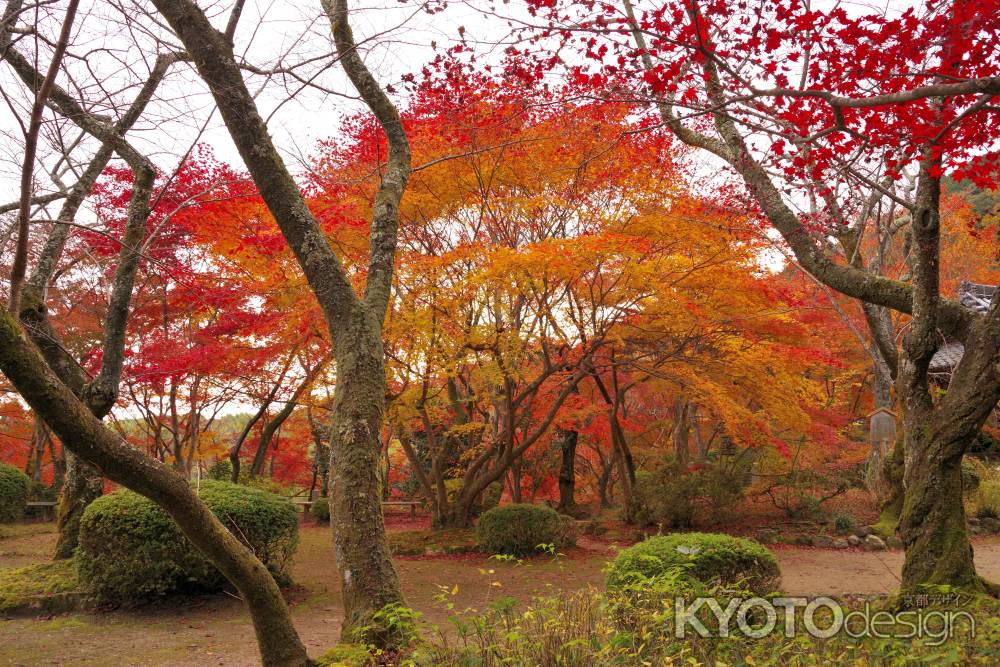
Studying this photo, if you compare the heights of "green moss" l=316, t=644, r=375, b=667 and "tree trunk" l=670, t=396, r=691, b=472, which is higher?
"tree trunk" l=670, t=396, r=691, b=472

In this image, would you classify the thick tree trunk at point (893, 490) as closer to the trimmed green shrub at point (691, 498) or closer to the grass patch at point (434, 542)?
the trimmed green shrub at point (691, 498)

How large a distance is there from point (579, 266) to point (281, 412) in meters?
9.57

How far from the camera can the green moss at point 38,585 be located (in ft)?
21.9

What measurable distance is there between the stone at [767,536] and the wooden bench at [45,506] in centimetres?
1505

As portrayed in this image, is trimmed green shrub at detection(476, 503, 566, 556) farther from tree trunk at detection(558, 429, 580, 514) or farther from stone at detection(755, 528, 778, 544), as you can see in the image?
tree trunk at detection(558, 429, 580, 514)

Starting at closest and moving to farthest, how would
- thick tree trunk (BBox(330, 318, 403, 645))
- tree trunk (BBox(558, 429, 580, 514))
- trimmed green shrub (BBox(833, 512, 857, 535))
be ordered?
thick tree trunk (BBox(330, 318, 403, 645)) → trimmed green shrub (BBox(833, 512, 857, 535)) → tree trunk (BBox(558, 429, 580, 514))

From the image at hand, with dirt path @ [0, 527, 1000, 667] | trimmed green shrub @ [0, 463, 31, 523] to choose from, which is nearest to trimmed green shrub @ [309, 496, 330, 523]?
dirt path @ [0, 527, 1000, 667]

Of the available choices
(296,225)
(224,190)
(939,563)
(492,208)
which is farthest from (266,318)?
(939,563)

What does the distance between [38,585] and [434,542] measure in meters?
5.67

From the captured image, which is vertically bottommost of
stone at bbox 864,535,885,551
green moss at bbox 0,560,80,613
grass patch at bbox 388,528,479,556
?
stone at bbox 864,535,885,551

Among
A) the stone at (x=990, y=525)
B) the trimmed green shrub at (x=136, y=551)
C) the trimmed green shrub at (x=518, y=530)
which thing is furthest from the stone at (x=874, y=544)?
the trimmed green shrub at (x=136, y=551)

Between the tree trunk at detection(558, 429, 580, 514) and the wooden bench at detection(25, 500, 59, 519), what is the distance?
11.6m

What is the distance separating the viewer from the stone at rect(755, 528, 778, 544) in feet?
37.9

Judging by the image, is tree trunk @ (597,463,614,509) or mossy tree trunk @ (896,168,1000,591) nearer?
mossy tree trunk @ (896,168,1000,591)
